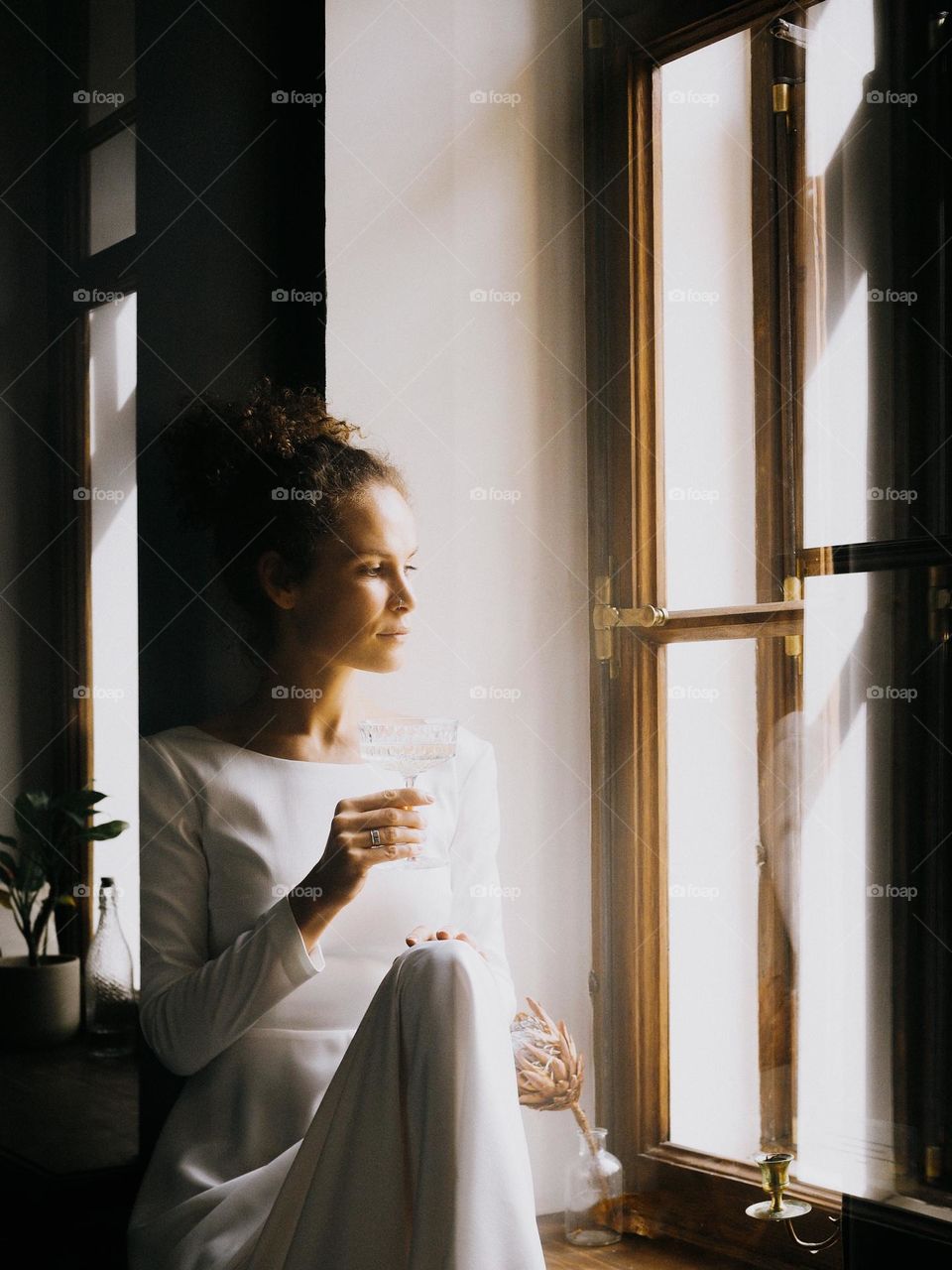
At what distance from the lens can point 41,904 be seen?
5.71 ft

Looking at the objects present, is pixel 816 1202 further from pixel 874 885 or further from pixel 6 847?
pixel 6 847

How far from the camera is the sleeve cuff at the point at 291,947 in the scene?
1.73m

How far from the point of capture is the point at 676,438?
219cm

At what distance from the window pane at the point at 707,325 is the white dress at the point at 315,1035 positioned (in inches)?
19.4

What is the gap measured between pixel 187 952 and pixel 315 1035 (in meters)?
0.21

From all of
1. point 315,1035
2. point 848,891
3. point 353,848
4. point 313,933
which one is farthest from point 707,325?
point 315,1035

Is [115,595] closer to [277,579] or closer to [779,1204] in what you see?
[277,579]

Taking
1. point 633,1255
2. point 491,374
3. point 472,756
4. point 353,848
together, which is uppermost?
point 491,374

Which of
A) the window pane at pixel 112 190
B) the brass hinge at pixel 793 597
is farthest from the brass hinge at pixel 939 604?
the window pane at pixel 112 190

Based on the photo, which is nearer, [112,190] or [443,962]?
[443,962]

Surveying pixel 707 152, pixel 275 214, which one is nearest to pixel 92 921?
pixel 275 214

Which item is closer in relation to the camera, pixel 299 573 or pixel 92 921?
pixel 92 921

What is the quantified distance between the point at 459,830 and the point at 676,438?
2.44 ft

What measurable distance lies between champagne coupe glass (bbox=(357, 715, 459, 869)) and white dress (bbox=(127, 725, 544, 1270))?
0.05m
